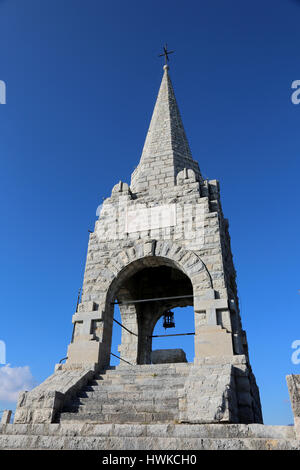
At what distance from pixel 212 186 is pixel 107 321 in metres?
5.37

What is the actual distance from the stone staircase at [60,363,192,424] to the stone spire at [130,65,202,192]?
5.99 meters

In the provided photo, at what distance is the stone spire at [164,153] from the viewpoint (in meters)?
11.2

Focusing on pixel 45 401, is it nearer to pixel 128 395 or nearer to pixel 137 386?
pixel 128 395

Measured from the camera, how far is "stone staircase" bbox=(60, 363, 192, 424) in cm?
559

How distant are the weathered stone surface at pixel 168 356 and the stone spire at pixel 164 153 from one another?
5.80 meters

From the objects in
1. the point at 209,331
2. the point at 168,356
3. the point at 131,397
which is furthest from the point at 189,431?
the point at 168,356

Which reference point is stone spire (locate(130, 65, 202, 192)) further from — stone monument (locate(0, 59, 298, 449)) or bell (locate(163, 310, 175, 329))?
bell (locate(163, 310, 175, 329))

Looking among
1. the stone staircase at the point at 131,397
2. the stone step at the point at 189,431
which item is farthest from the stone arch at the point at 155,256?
the stone step at the point at 189,431

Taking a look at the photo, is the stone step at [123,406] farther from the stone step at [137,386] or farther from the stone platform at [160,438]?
the stone platform at [160,438]

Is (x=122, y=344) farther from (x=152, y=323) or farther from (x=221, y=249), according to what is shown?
(x=221, y=249)

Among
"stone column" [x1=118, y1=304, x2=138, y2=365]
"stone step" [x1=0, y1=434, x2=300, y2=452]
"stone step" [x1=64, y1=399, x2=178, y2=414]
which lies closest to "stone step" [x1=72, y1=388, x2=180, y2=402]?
"stone step" [x1=64, y1=399, x2=178, y2=414]

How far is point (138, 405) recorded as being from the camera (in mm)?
5906

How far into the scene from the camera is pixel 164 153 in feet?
40.2
